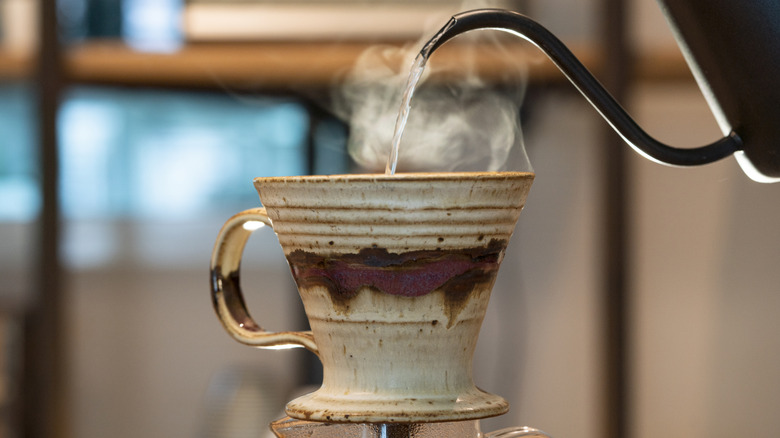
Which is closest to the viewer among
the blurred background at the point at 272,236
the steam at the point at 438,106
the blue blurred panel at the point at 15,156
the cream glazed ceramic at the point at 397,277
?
the cream glazed ceramic at the point at 397,277

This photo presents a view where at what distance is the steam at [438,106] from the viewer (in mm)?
1314

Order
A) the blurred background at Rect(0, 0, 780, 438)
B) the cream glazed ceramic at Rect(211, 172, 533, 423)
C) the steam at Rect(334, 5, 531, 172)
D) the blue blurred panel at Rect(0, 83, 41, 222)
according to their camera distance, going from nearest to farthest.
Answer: the cream glazed ceramic at Rect(211, 172, 533, 423) → the steam at Rect(334, 5, 531, 172) → the blurred background at Rect(0, 0, 780, 438) → the blue blurred panel at Rect(0, 83, 41, 222)

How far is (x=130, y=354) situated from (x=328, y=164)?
1.77 feet

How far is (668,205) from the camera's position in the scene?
62.9 inches

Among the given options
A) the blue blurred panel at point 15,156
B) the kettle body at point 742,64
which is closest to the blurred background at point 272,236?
the blue blurred panel at point 15,156

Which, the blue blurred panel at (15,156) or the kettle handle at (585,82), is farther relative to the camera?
the blue blurred panel at (15,156)

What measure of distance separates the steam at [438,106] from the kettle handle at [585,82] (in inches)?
34.3

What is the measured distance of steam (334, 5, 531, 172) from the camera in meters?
1.31

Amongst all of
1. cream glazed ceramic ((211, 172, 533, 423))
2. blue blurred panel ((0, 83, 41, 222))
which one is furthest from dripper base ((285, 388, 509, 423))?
blue blurred panel ((0, 83, 41, 222))

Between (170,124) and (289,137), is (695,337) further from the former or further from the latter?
(170,124)

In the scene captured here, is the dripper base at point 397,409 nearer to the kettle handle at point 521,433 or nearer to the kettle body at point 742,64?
the kettle handle at point 521,433

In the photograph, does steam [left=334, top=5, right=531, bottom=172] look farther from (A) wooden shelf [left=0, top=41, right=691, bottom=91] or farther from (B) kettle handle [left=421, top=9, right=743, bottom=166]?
(B) kettle handle [left=421, top=9, right=743, bottom=166]

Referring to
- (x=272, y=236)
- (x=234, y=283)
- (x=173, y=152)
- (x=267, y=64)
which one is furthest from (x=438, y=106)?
(x=234, y=283)

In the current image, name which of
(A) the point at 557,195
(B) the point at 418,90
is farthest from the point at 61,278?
(A) the point at 557,195
